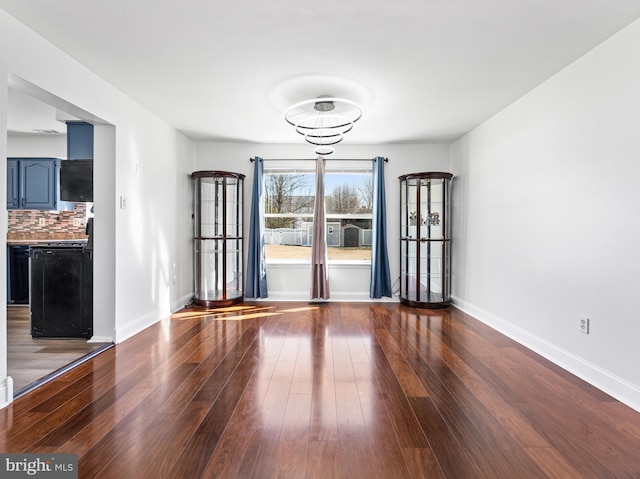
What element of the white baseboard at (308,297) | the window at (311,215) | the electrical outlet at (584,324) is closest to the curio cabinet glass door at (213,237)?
the white baseboard at (308,297)

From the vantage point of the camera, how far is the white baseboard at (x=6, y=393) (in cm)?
233

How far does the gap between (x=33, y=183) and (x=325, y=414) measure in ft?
19.2

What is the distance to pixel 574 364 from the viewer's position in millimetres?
2998

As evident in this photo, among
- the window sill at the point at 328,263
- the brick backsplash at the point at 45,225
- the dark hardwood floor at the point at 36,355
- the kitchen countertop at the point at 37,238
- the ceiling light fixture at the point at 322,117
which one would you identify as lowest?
the dark hardwood floor at the point at 36,355

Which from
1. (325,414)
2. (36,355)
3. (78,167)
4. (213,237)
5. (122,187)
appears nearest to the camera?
(325,414)

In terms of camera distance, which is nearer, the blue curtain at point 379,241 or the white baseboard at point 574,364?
the white baseboard at point 574,364

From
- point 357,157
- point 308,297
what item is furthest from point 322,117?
point 308,297

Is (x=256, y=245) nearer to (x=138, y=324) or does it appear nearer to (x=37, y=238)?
(x=138, y=324)

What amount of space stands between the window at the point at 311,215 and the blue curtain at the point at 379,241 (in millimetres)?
293

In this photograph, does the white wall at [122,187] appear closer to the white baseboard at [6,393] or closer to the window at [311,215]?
the white baseboard at [6,393]

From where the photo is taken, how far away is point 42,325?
3787 millimetres

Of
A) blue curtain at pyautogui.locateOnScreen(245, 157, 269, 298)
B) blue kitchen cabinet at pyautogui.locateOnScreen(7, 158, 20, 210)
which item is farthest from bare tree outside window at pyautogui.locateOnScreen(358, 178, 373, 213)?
blue kitchen cabinet at pyautogui.locateOnScreen(7, 158, 20, 210)

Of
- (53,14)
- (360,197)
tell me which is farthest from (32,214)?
(360,197)

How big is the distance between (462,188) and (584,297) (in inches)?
109
